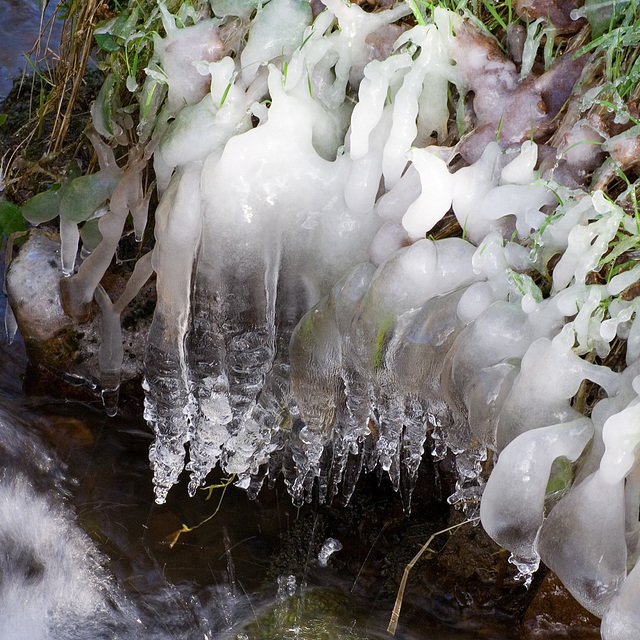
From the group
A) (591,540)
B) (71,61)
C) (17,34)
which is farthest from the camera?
(17,34)

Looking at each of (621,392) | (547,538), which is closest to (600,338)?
(621,392)

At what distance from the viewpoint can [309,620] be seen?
2.47 m

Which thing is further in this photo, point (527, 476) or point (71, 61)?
point (71, 61)

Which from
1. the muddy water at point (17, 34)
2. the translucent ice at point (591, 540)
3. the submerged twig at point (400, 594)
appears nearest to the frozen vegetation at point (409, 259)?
the translucent ice at point (591, 540)

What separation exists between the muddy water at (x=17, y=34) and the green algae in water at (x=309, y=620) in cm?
257

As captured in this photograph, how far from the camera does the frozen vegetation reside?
5.43 ft

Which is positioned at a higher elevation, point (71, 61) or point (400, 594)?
point (71, 61)

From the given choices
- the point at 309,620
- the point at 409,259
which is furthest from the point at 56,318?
the point at 409,259

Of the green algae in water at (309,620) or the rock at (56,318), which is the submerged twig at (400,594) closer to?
the green algae in water at (309,620)

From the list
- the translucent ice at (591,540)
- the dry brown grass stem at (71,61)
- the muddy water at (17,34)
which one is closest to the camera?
the translucent ice at (591,540)

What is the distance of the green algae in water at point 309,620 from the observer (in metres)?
2.42

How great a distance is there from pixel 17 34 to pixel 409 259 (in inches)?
112

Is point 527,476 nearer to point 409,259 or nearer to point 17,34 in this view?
point 409,259

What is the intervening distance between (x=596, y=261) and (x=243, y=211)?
2.84ft
